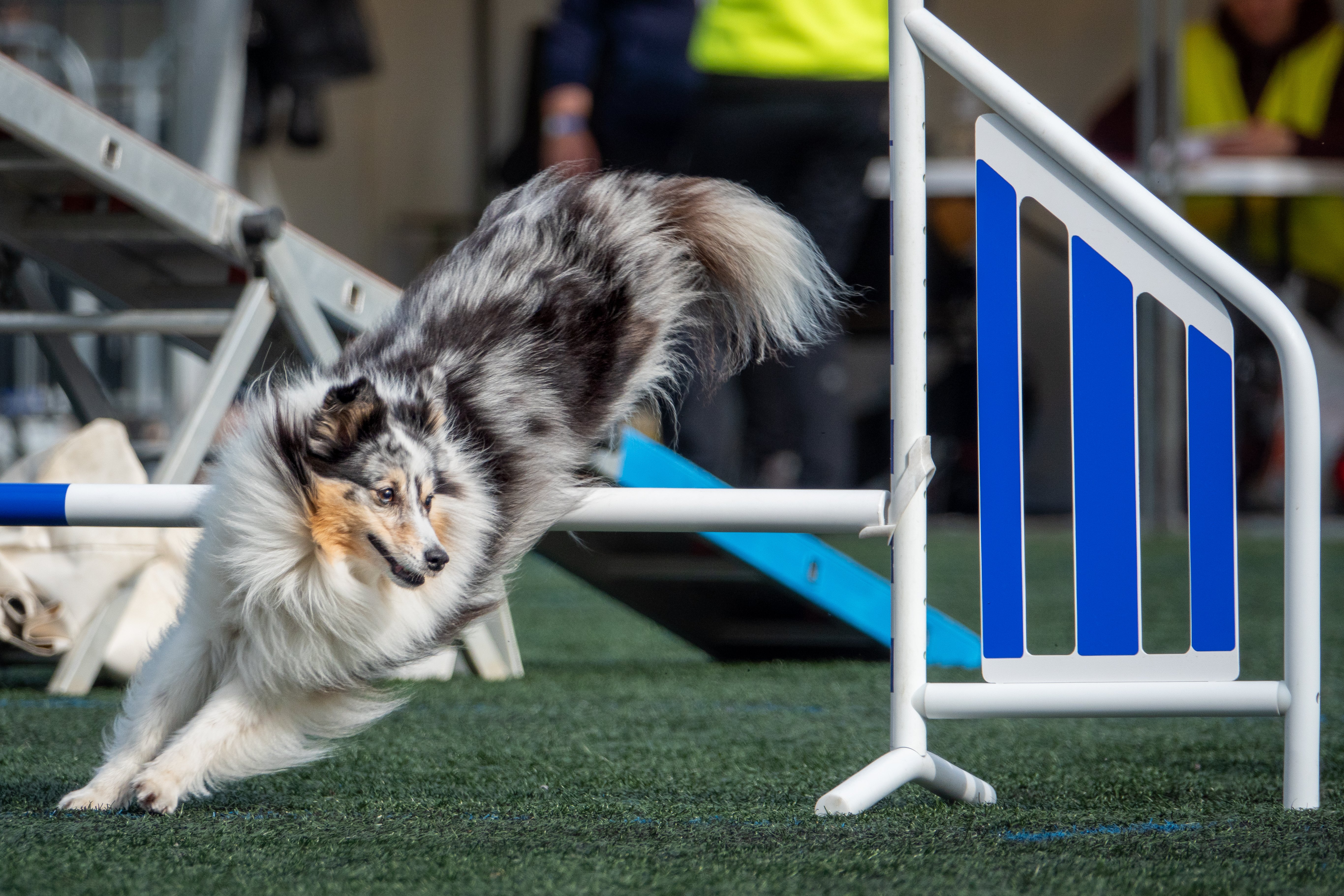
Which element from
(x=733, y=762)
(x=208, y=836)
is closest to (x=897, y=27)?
(x=733, y=762)

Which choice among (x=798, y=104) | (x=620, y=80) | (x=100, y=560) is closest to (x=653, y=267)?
(x=100, y=560)

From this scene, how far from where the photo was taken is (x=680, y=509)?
1857 mm

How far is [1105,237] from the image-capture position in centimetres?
187

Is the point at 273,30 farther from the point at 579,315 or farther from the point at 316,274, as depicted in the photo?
the point at 579,315

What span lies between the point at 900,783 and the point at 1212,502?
54 centimetres

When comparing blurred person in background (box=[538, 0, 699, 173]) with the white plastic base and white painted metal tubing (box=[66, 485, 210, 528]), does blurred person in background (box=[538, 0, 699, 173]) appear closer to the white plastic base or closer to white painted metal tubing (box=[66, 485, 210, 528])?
white painted metal tubing (box=[66, 485, 210, 528])

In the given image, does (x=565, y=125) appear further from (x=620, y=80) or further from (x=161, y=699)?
(x=161, y=699)

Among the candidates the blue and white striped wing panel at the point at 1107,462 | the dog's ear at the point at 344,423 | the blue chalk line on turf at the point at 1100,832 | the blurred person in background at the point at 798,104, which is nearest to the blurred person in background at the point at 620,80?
the blurred person in background at the point at 798,104

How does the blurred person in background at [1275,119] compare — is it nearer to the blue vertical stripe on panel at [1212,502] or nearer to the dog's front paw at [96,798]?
the blue vertical stripe on panel at [1212,502]

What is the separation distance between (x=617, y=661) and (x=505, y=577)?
4.27 ft

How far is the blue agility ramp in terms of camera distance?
2.87m

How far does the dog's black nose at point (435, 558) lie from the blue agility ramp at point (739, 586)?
0.69m

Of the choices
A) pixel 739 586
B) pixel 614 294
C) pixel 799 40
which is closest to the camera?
pixel 614 294

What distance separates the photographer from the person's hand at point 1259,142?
602 cm
